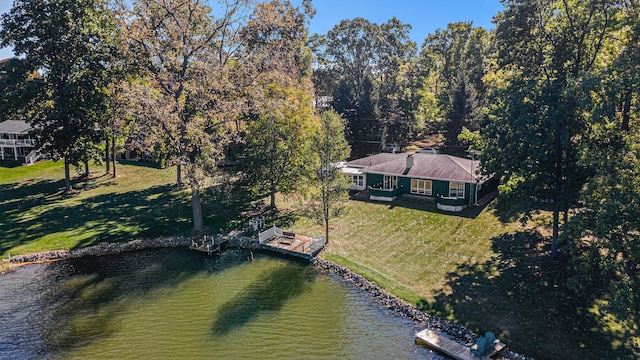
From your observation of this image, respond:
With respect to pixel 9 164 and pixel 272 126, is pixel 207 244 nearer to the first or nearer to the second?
pixel 272 126

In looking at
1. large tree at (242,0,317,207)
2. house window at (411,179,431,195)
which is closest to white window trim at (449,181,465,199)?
house window at (411,179,431,195)

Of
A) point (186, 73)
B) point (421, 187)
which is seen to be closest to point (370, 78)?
point (421, 187)

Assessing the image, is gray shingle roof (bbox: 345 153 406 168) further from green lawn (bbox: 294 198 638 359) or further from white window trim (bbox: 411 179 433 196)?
green lawn (bbox: 294 198 638 359)

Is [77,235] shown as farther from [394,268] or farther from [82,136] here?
[394,268]

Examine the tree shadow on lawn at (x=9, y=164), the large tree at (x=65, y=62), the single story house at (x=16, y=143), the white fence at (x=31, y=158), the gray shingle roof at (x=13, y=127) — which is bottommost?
the tree shadow on lawn at (x=9, y=164)

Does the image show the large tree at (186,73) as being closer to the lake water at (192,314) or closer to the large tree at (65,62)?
the lake water at (192,314)

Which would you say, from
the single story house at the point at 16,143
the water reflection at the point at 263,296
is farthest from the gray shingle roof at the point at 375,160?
the single story house at the point at 16,143
